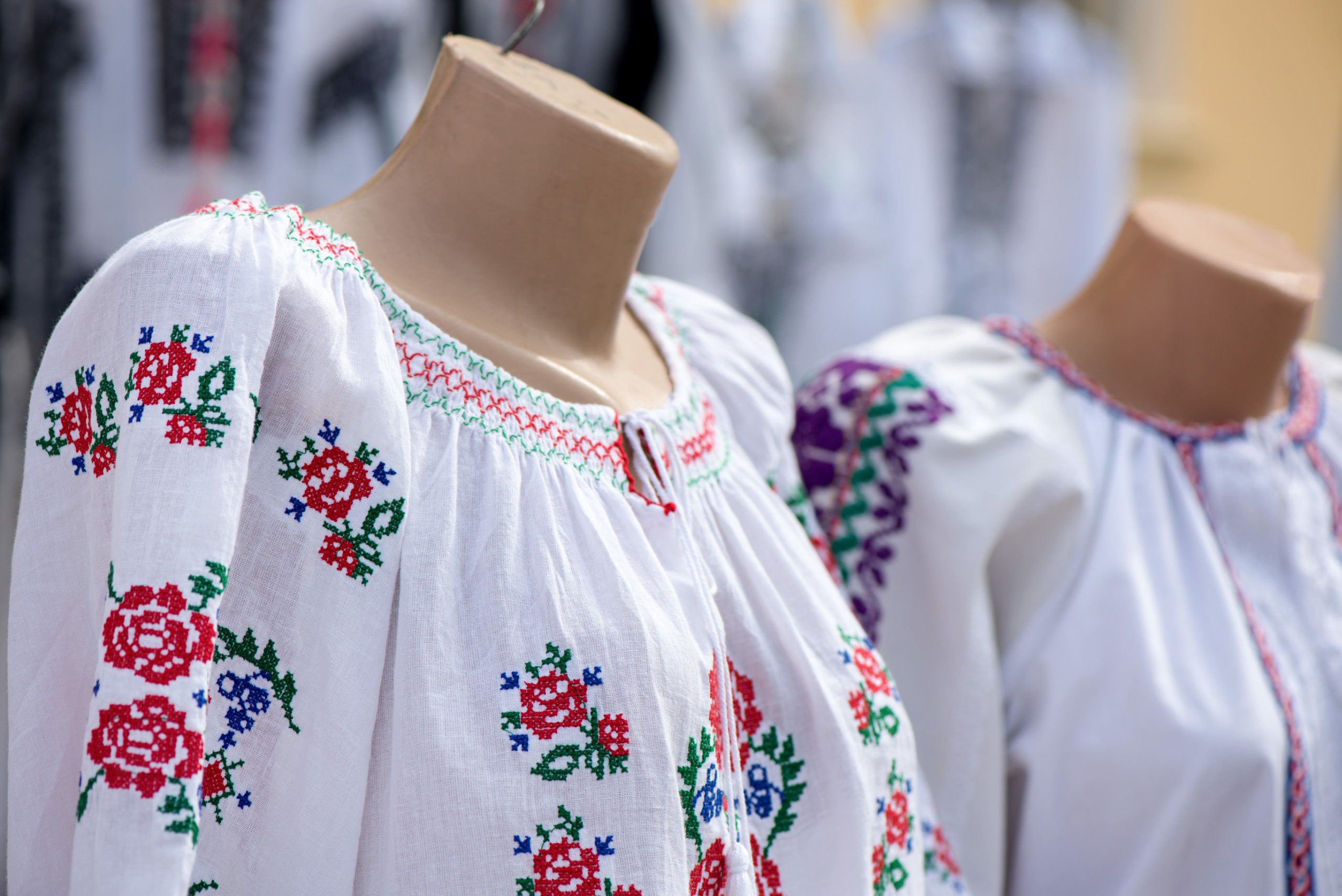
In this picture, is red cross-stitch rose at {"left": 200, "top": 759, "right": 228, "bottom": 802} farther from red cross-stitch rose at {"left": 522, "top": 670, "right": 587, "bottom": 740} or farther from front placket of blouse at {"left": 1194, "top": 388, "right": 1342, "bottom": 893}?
front placket of blouse at {"left": 1194, "top": 388, "right": 1342, "bottom": 893}

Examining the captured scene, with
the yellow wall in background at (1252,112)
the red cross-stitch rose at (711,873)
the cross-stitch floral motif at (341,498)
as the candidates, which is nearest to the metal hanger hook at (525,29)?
the cross-stitch floral motif at (341,498)

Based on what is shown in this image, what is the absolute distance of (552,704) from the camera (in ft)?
2.11

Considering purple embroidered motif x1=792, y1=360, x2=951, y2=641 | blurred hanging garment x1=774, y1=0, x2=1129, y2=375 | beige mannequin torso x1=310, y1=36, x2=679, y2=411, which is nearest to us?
beige mannequin torso x1=310, y1=36, x2=679, y2=411

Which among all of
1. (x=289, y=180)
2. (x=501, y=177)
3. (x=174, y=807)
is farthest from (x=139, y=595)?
(x=289, y=180)

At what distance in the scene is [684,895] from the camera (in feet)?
2.16

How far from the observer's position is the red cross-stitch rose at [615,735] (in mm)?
649

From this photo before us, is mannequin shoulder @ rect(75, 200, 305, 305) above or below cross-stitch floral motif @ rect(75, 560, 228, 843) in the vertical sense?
above

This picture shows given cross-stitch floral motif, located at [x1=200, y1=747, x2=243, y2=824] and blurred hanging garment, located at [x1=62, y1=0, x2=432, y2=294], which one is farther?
blurred hanging garment, located at [x1=62, y1=0, x2=432, y2=294]

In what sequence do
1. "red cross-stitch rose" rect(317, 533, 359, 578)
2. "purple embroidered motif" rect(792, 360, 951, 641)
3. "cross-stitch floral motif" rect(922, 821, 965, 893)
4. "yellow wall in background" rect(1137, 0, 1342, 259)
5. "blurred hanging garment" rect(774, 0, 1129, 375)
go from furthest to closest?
"yellow wall in background" rect(1137, 0, 1342, 259) → "blurred hanging garment" rect(774, 0, 1129, 375) → "purple embroidered motif" rect(792, 360, 951, 641) → "cross-stitch floral motif" rect(922, 821, 965, 893) → "red cross-stitch rose" rect(317, 533, 359, 578)

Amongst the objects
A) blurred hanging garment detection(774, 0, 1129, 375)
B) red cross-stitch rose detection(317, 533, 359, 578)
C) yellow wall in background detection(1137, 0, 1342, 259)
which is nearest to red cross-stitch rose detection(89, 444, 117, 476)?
red cross-stitch rose detection(317, 533, 359, 578)

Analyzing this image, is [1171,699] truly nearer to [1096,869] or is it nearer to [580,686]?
[1096,869]

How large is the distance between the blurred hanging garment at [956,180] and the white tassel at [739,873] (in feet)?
6.20

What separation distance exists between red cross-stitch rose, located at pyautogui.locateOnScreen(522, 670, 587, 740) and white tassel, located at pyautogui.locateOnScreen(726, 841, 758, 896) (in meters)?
0.13

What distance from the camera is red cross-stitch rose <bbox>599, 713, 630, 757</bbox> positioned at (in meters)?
0.65
